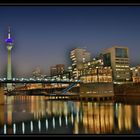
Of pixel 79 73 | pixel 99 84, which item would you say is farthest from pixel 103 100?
pixel 79 73

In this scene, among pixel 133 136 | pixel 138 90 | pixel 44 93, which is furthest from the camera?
pixel 44 93

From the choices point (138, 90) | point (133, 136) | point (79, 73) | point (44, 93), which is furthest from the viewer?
point (44, 93)

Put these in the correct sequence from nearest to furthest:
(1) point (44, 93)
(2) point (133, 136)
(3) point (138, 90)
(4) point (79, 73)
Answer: (2) point (133, 136) < (3) point (138, 90) < (4) point (79, 73) < (1) point (44, 93)
